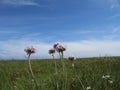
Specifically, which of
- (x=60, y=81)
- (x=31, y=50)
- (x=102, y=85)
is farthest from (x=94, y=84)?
(x=31, y=50)

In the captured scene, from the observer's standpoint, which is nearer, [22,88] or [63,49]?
[63,49]

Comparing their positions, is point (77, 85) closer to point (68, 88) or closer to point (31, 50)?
point (68, 88)

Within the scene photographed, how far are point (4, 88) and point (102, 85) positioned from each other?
7.85 feet

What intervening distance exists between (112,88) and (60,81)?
1289mm

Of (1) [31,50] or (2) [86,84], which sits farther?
(2) [86,84]

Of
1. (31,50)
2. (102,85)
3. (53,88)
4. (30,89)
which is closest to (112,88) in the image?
(102,85)

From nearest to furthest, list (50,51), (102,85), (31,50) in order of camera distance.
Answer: (31,50) < (50,51) < (102,85)

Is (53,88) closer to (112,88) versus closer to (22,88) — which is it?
(22,88)

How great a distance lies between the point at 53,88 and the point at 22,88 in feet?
3.29

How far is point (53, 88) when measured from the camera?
23.3 feet

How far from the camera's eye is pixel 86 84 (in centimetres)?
768

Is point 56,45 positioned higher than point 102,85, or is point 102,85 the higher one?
point 56,45

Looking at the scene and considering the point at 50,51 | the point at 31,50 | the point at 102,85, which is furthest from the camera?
the point at 102,85

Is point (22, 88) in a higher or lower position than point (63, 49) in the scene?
lower
